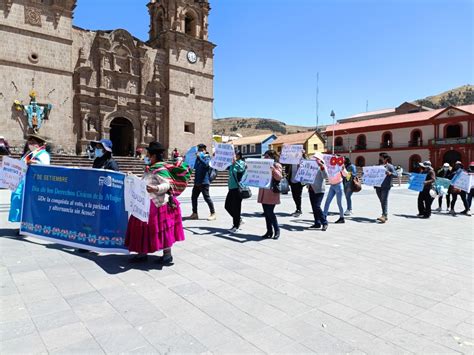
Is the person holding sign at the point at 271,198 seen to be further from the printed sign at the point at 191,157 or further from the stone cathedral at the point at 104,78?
the stone cathedral at the point at 104,78

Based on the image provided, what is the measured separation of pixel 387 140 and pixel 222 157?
4463cm

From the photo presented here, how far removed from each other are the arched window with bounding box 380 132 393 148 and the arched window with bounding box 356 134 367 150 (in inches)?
105

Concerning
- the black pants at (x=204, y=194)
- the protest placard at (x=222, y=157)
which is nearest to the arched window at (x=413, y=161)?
the black pants at (x=204, y=194)

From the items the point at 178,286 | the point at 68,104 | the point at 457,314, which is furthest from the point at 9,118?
the point at 457,314

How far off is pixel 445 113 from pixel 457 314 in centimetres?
4564

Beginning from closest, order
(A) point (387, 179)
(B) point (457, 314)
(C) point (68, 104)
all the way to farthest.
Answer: (B) point (457, 314) → (A) point (387, 179) → (C) point (68, 104)

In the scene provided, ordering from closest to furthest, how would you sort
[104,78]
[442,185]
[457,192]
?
[457,192]
[442,185]
[104,78]

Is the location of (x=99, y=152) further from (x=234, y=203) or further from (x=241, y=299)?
(x=241, y=299)

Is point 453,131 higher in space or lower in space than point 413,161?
higher

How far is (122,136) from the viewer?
1238 inches

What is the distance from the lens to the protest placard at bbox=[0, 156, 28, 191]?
5281mm

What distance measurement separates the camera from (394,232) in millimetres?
7254

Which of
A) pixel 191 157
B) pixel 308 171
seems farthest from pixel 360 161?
pixel 191 157

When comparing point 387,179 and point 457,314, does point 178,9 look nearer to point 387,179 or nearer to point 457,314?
point 387,179
